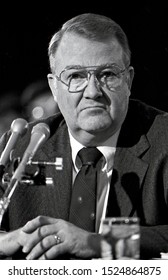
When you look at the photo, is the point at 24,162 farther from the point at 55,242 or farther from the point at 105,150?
the point at 105,150

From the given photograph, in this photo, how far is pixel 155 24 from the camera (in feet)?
7.97

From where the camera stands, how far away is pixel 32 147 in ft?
4.42

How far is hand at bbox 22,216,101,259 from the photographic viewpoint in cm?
152

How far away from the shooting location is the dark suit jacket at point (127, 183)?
1881 mm

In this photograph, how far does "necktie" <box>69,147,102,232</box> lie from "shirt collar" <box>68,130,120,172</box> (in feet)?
0.28

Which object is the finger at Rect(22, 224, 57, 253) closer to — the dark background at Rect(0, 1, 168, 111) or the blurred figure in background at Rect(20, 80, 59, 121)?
the blurred figure in background at Rect(20, 80, 59, 121)

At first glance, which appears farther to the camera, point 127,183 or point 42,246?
point 127,183

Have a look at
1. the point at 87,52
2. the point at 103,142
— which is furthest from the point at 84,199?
the point at 87,52

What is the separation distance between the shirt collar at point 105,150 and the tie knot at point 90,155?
3 centimetres

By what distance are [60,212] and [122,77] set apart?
23.3 inches

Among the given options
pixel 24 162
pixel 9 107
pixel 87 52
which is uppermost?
pixel 87 52

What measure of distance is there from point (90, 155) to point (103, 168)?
0.25 feet

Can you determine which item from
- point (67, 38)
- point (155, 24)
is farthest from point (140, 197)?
point (155, 24)
